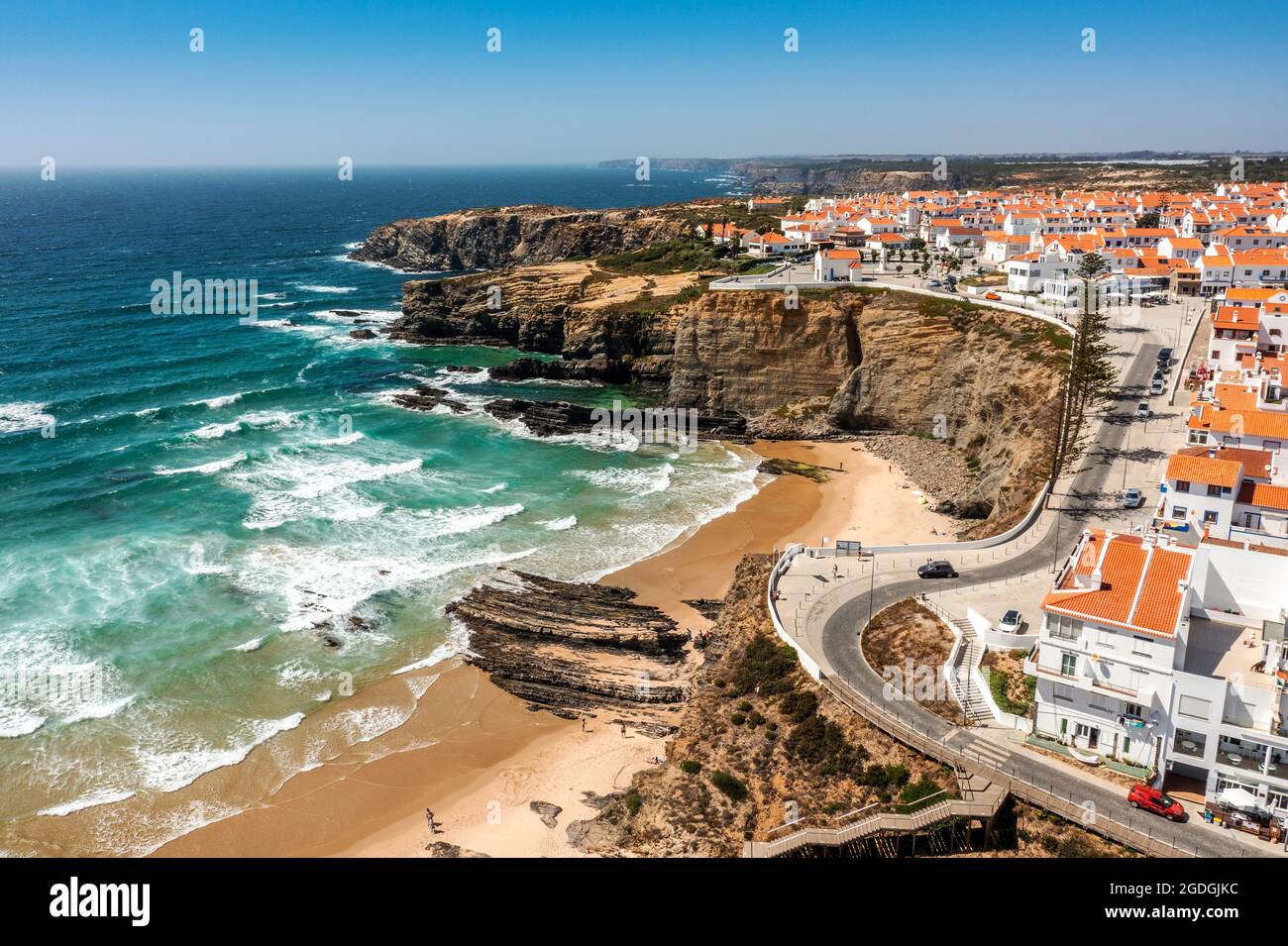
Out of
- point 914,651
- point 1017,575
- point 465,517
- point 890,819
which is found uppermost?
point 1017,575

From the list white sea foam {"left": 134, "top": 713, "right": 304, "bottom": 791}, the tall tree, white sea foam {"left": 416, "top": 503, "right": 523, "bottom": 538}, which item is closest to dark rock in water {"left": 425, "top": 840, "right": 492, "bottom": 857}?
white sea foam {"left": 134, "top": 713, "right": 304, "bottom": 791}

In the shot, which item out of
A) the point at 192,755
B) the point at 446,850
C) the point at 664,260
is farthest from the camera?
the point at 664,260

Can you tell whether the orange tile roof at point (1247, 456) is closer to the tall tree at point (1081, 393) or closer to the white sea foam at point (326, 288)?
the tall tree at point (1081, 393)

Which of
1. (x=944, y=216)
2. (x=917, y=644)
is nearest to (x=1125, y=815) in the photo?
(x=917, y=644)

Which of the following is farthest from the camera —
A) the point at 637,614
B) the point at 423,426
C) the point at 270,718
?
the point at 423,426

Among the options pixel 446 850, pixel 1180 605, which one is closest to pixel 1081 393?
pixel 1180 605

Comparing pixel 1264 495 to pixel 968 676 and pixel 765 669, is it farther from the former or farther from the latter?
pixel 765 669

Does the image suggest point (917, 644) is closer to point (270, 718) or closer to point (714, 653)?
point (714, 653)
